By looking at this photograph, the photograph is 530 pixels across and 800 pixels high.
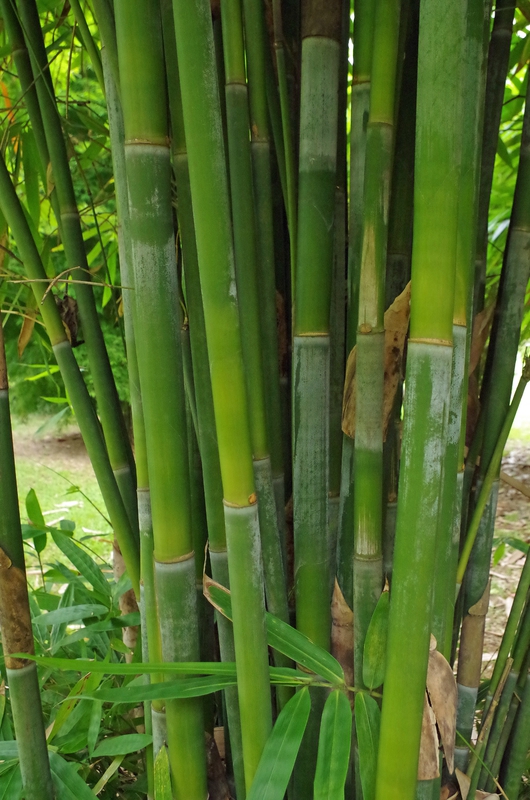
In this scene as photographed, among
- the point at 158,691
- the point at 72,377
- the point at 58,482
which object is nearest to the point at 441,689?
the point at 158,691

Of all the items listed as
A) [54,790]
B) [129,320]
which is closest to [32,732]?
[54,790]

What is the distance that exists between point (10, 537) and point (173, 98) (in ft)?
1.26

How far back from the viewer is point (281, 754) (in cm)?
46

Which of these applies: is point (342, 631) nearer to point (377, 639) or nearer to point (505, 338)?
point (377, 639)

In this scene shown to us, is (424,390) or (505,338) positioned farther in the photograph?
(505,338)

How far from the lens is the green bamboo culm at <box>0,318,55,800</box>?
0.55 m

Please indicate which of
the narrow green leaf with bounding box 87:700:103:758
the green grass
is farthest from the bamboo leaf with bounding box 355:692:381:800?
the green grass

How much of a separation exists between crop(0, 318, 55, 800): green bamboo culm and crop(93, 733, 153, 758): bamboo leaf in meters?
0.05

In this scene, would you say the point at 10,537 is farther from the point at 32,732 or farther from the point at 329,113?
the point at 329,113

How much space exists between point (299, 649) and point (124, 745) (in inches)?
10.0

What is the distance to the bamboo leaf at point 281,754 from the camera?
1.46 ft

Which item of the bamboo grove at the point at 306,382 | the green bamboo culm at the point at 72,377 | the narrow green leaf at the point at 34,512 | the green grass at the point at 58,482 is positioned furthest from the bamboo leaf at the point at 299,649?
the green grass at the point at 58,482

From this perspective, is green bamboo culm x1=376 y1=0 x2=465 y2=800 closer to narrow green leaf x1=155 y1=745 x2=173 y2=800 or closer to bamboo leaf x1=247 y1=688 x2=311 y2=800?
bamboo leaf x1=247 y1=688 x2=311 y2=800

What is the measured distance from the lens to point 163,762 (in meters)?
0.51
